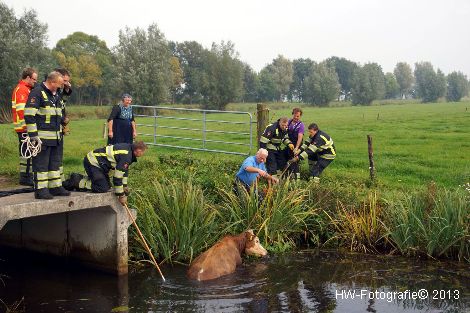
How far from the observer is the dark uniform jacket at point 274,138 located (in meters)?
13.6

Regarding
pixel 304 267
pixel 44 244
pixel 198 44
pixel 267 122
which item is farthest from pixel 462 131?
pixel 198 44

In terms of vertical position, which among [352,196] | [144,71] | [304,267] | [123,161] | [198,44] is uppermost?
[198,44]

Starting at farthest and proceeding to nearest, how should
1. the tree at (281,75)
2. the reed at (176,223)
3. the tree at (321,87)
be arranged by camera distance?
the tree at (281,75) < the tree at (321,87) < the reed at (176,223)

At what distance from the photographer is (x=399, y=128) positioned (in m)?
30.9

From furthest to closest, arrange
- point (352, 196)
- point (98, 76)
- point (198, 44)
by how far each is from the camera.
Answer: point (198, 44)
point (98, 76)
point (352, 196)

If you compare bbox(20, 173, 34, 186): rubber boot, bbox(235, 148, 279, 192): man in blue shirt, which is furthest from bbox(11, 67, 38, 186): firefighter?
bbox(235, 148, 279, 192): man in blue shirt

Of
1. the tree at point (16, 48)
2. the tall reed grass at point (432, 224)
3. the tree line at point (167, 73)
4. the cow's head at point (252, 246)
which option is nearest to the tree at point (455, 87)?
the tree line at point (167, 73)

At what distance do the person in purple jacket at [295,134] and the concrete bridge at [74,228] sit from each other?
5084mm

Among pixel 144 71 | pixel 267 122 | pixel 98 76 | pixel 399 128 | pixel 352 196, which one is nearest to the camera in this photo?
pixel 352 196

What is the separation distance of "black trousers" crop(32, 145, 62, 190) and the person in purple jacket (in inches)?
242

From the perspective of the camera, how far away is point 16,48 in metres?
37.8

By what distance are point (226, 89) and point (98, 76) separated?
58.7 ft

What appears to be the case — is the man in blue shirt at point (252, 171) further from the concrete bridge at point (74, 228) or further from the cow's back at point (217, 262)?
the concrete bridge at point (74, 228)

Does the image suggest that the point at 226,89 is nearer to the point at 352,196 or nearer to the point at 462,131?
the point at 462,131
